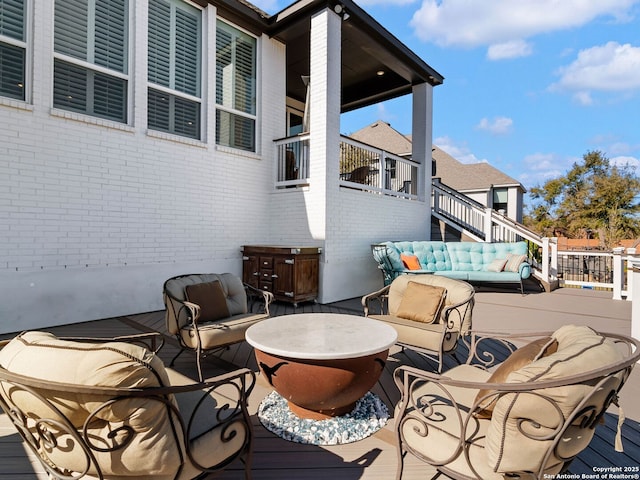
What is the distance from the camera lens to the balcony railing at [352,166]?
6656 millimetres

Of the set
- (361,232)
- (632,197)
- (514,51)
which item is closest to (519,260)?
(361,232)

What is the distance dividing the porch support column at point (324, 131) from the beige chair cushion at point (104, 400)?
4.84 meters

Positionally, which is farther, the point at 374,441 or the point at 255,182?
the point at 255,182

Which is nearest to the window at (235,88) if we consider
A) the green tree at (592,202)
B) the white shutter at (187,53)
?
the white shutter at (187,53)

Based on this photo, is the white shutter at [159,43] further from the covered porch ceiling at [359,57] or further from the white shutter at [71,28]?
the covered porch ceiling at [359,57]

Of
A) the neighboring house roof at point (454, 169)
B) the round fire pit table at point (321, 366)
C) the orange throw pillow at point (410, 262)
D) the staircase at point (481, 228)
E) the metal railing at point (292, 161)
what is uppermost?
the neighboring house roof at point (454, 169)

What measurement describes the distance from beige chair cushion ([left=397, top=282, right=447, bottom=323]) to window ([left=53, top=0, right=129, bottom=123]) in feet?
16.1

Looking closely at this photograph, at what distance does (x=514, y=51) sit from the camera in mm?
32531

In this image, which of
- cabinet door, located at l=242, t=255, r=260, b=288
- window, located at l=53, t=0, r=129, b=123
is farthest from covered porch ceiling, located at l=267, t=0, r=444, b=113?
cabinet door, located at l=242, t=255, r=260, b=288

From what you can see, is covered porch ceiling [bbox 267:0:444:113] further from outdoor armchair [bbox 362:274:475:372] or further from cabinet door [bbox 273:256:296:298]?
outdoor armchair [bbox 362:274:475:372]

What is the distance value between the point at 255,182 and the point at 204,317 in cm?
400

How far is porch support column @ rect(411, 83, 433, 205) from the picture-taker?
8.80 metres

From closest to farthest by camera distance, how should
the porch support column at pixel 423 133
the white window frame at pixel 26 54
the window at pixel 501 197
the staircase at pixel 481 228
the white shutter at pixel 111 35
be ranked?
1. the white window frame at pixel 26 54
2. the white shutter at pixel 111 35
3. the staircase at pixel 481 228
4. the porch support column at pixel 423 133
5. the window at pixel 501 197

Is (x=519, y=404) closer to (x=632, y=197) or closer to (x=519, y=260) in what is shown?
(x=519, y=260)
